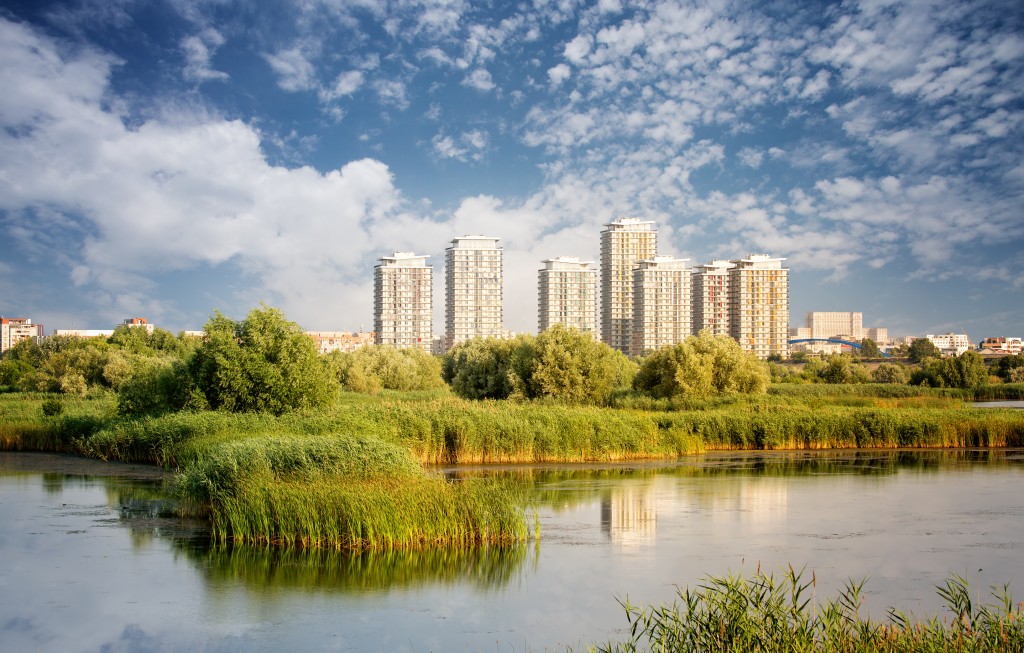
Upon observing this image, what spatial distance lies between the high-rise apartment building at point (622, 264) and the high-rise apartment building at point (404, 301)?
2156 cm

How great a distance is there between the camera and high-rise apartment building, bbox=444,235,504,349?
10050 centimetres

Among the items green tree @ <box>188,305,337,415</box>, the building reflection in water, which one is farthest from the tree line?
the building reflection in water

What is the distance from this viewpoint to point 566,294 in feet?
331

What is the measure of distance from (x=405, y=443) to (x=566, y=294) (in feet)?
257

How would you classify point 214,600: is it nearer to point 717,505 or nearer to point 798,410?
point 717,505

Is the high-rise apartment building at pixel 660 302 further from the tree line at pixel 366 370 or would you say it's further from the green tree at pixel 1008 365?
the green tree at pixel 1008 365

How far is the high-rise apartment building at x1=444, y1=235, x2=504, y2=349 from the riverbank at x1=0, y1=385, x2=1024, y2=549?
6289cm

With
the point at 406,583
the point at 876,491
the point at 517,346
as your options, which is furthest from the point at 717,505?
the point at 517,346

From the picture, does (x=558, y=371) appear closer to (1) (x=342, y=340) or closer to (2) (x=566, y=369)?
(2) (x=566, y=369)

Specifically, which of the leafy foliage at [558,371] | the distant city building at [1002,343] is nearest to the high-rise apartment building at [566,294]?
the leafy foliage at [558,371]

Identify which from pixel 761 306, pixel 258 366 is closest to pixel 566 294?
pixel 761 306

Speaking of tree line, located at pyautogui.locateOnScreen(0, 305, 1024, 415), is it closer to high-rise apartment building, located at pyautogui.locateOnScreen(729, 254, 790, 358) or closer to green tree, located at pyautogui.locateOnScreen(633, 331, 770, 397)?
green tree, located at pyautogui.locateOnScreen(633, 331, 770, 397)

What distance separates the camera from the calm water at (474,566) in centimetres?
1001

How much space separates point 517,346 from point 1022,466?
2433 centimetres
